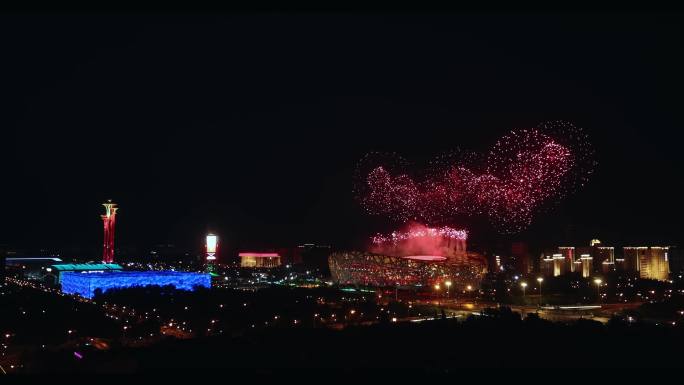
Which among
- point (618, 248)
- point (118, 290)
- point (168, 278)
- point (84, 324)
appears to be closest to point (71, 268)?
point (168, 278)

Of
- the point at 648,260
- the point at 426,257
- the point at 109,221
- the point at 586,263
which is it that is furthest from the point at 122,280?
the point at 648,260

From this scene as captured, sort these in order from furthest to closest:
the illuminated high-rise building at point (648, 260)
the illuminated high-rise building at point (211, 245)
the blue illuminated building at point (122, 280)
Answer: the illuminated high-rise building at point (211, 245) < the illuminated high-rise building at point (648, 260) < the blue illuminated building at point (122, 280)

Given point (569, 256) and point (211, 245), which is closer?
point (569, 256)

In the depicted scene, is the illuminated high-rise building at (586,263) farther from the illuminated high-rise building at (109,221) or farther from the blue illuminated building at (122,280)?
the illuminated high-rise building at (109,221)

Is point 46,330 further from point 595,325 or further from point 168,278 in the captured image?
point 168,278

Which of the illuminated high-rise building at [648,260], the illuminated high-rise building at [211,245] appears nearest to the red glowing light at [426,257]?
the illuminated high-rise building at [648,260]

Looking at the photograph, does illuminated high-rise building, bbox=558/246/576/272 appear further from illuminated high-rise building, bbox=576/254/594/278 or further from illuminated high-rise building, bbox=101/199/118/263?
illuminated high-rise building, bbox=101/199/118/263

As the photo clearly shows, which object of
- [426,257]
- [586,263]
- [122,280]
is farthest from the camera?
[586,263]

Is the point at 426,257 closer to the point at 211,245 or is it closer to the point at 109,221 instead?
the point at 109,221
